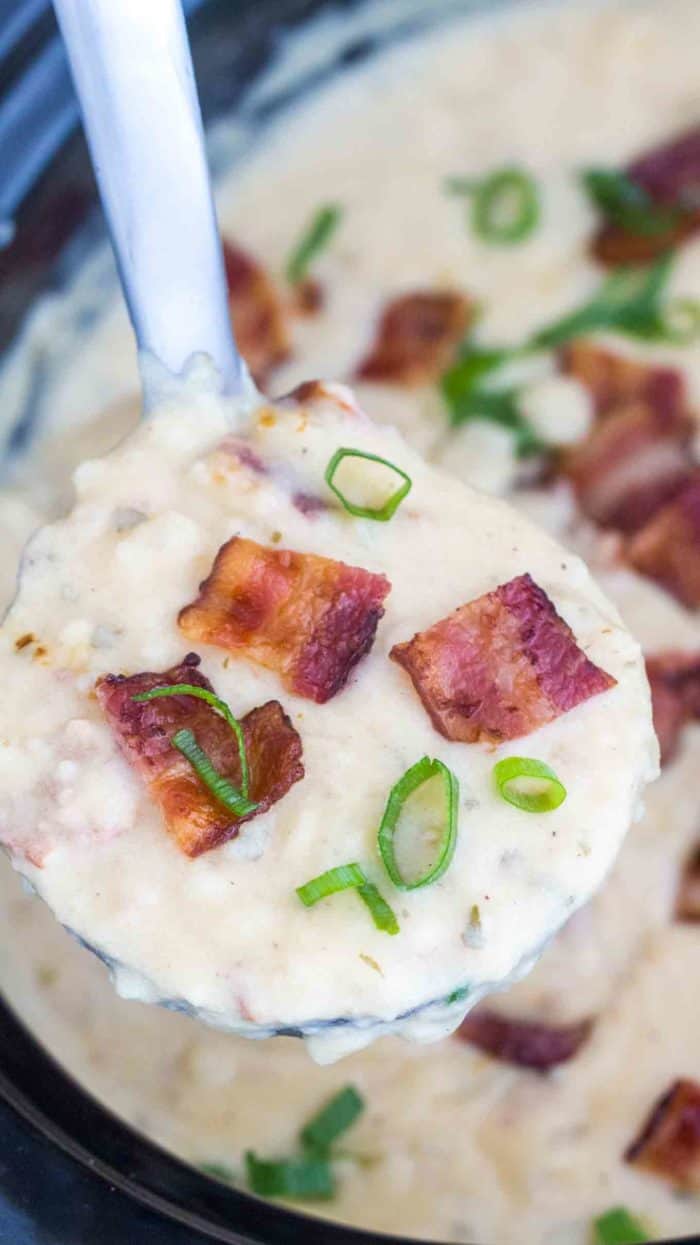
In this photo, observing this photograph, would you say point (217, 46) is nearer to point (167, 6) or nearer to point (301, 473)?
point (167, 6)

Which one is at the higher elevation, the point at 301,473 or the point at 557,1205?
the point at 301,473

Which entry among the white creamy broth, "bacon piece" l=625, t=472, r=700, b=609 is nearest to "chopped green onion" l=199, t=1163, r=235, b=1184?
the white creamy broth

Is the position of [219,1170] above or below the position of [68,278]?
below

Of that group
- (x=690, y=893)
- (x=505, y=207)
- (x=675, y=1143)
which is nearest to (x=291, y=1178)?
(x=675, y=1143)

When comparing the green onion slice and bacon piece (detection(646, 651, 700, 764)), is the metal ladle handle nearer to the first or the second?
the green onion slice

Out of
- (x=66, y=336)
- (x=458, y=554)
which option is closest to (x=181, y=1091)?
(x=458, y=554)

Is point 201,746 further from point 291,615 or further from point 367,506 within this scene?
point 367,506
